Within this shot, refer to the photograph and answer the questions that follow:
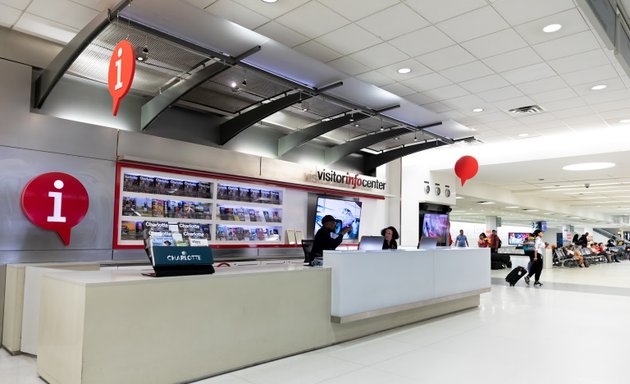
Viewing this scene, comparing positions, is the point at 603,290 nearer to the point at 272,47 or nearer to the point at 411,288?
the point at 411,288

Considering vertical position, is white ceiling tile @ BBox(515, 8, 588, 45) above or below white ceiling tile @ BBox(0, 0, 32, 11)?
above

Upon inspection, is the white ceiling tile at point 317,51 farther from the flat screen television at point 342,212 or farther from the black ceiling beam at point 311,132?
the flat screen television at point 342,212

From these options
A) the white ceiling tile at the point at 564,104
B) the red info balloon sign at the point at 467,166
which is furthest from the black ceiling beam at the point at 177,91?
the white ceiling tile at the point at 564,104

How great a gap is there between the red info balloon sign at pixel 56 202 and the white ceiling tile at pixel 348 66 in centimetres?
361

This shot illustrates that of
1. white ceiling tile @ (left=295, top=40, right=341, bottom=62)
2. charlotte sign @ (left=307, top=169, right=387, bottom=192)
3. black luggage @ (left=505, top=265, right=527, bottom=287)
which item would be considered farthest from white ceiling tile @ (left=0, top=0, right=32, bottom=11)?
black luggage @ (left=505, top=265, right=527, bottom=287)

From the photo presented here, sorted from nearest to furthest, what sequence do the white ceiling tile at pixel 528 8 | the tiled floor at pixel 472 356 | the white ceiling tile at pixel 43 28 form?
the tiled floor at pixel 472 356 → the white ceiling tile at pixel 528 8 → the white ceiling tile at pixel 43 28

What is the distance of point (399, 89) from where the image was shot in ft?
22.1

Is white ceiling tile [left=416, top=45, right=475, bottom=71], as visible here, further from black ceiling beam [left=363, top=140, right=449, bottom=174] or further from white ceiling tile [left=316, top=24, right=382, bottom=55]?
black ceiling beam [left=363, top=140, right=449, bottom=174]

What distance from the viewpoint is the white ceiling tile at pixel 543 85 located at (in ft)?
20.5

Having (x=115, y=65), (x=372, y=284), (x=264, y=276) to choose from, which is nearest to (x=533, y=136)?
(x=372, y=284)

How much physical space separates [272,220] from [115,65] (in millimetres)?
4376

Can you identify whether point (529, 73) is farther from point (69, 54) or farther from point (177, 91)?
point (69, 54)

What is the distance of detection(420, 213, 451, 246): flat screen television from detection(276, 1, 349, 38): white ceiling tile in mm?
7681

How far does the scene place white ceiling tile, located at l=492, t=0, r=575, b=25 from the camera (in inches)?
165
